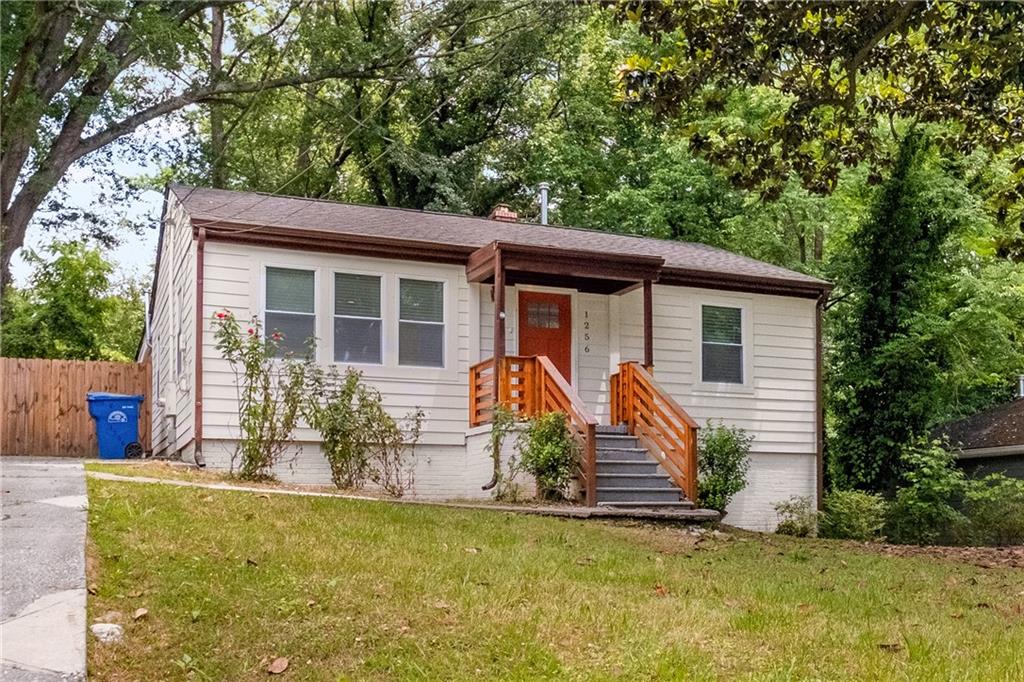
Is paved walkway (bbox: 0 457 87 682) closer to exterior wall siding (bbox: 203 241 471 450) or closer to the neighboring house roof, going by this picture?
exterior wall siding (bbox: 203 241 471 450)

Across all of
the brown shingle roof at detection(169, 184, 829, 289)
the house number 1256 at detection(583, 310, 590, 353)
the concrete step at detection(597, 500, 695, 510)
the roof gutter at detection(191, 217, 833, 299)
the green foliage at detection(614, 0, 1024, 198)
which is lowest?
the concrete step at detection(597, 500, 695, 510)

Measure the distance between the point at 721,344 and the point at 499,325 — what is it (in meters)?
4.31

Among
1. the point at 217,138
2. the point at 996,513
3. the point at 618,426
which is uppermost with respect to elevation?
the point at 217,138

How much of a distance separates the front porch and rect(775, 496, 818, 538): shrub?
279 cm

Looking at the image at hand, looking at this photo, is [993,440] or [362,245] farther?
[993,440]

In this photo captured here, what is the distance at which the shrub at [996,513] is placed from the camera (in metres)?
16.8

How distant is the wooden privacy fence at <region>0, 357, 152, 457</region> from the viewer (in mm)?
18125

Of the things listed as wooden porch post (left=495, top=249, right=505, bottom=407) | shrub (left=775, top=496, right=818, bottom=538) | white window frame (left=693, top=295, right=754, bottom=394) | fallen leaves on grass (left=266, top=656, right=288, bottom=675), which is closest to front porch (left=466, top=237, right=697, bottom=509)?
wooden porch post (left=495, top=249, right=505, bottom=407)

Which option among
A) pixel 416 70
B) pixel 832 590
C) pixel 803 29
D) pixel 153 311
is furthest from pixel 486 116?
pixel 832 590

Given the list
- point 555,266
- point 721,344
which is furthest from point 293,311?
point 721,344

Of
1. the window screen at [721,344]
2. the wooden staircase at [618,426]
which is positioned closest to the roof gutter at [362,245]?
the window screen at [721,344]

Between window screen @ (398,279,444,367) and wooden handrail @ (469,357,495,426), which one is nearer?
wooden handrail @ (469,357,495,426)

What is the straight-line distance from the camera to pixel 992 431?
19891mm

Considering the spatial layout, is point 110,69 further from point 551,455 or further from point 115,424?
point 551,455
